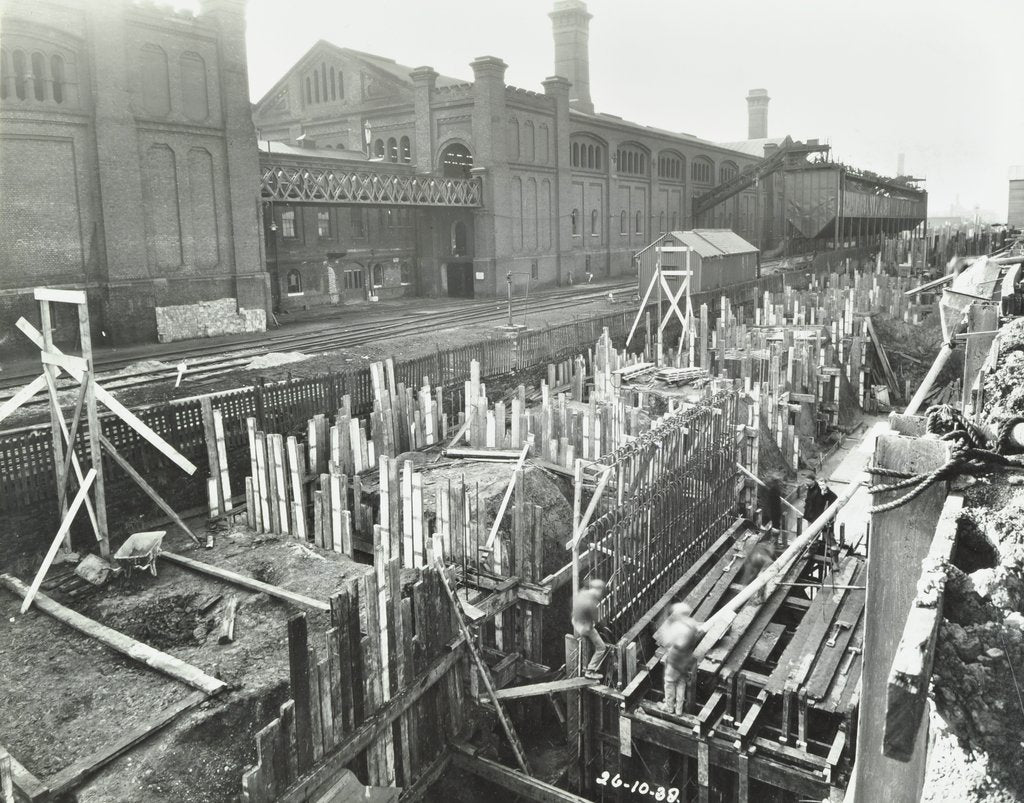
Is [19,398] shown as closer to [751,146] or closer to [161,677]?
[161,677]

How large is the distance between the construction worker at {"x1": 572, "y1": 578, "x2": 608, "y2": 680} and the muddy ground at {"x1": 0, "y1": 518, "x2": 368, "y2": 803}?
2708 mm

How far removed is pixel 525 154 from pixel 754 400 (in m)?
30.3

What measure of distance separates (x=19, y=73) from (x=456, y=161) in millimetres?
22455

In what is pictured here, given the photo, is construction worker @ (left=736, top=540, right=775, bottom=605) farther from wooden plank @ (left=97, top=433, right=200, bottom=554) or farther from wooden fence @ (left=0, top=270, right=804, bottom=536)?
wooden fence @ (left=0, top=270, right=804, bottom=536)

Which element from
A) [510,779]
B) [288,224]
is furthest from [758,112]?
[510,779]

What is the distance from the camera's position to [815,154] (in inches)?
2050

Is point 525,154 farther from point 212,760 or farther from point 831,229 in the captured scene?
point 212,760

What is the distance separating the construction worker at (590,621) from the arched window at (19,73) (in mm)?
23304

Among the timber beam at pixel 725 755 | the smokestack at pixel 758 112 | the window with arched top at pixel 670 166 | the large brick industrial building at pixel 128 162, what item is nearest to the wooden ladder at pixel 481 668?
the timber beam at pixel 725 755

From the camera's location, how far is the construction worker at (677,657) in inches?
276

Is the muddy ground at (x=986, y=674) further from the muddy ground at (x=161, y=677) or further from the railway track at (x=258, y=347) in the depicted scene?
the railway track at (x=258, y=347)

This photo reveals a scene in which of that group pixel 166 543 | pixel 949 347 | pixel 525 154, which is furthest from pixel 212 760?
pixel 525 154

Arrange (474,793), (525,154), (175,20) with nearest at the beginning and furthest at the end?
(474,793), (175,20), (525,154)

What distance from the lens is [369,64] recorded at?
42.9 meters
